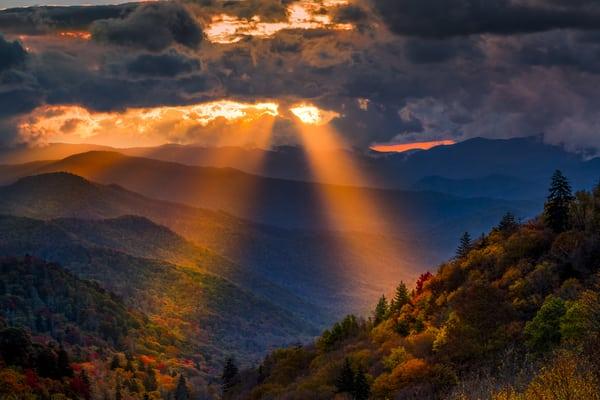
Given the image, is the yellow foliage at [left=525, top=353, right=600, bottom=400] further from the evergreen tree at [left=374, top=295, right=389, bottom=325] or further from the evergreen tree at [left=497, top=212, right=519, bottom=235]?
the evergreen tree at [left=374, top=295, right=389, bottom=325]

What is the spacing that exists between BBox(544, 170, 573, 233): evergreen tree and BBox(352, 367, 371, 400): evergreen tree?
35.6 metres

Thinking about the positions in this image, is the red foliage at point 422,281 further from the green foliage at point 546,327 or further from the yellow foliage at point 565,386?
the yellow foliage at point 565,386

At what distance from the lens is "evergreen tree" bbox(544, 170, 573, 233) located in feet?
326

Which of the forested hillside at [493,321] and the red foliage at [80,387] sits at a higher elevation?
the forested hillside at [493,321]

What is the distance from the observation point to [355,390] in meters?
86.2

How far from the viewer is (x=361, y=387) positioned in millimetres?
85062

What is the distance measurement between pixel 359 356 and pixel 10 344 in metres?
81.0

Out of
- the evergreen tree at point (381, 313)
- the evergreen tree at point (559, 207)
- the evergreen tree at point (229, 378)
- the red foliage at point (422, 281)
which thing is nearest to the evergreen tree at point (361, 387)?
the evergreen tree at point (559, 207)

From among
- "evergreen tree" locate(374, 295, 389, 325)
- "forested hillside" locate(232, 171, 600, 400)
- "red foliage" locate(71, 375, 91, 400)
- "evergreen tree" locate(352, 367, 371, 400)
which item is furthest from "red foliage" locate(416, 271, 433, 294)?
"red foliage" locate(71, 375, 91, 400)

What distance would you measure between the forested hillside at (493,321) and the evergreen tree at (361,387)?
4.8 inches

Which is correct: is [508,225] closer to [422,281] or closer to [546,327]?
[422,281]

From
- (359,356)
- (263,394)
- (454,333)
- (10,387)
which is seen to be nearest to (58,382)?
(10,387)

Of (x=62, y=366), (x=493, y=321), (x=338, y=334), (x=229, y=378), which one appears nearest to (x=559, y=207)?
(x=493, y=321)

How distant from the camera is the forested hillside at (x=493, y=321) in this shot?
64438 millimetres
